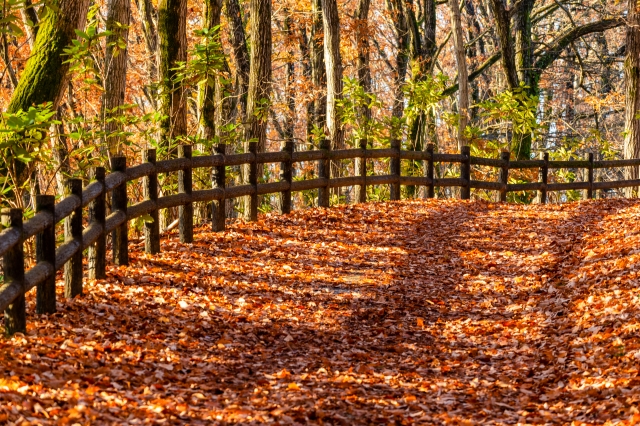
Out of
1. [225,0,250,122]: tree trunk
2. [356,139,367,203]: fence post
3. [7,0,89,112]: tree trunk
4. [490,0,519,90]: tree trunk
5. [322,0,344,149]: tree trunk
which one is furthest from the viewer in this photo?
[490,0,519,90]: tree trunk

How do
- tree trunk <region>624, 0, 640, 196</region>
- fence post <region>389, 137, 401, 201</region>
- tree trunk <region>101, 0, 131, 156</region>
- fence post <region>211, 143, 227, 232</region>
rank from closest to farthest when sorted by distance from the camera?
1. fence post <region>211, 143, 227, 232</region>
2. tree trunk <region>101, 0, 131, 156</region>
3. fence post <region>389, 137, 401, 201</region>
4. tree trunk <region>624, 0, 640, 196</region>

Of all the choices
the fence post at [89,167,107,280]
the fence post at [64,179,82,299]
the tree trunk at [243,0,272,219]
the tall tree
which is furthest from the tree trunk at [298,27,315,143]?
the fence post at [64,179,82,299]

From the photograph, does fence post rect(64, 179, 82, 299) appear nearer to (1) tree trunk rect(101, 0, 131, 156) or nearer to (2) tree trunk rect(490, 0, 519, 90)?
(1) tree trunk rect(101, 0, 131, 156)

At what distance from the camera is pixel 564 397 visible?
679 cm

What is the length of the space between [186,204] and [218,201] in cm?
96

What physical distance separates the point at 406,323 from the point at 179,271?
121 inches

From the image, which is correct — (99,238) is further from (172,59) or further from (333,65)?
(333,65)

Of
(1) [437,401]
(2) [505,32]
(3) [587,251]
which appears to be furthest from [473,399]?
(2) [505,32]

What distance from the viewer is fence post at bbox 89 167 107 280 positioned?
9172mm

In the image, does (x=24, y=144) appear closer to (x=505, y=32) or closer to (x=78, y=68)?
(x=78, y=68)

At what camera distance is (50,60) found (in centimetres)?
1005

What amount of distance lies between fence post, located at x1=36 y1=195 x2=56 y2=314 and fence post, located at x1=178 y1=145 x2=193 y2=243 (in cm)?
412

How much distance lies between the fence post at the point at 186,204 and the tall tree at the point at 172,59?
1797mm

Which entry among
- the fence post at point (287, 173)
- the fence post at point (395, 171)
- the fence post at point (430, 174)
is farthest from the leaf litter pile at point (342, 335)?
the fence post at point (430, 174)
